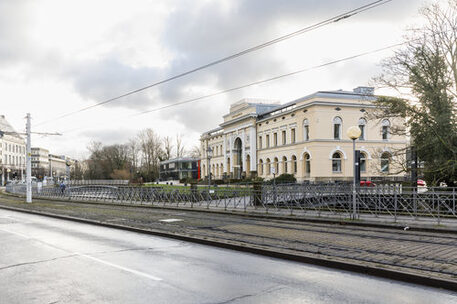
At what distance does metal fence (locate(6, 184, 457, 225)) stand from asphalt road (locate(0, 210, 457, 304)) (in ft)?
28.9

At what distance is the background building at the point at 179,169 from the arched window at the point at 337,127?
143 feet

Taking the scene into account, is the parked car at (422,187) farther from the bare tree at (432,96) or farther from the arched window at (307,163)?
the arched window at (307,163)

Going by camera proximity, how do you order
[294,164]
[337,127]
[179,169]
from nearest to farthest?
[337,127]
[294,164]
[179,169]

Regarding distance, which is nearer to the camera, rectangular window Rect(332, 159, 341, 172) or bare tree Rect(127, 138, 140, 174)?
rectangular window Rect(332, 159, 341, 172)

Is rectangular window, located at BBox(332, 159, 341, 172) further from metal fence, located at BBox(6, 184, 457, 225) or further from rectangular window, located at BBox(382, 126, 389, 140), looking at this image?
metal fence, located at BBox(6, 184, 457, 225)

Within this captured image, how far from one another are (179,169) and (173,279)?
87932 millimetres

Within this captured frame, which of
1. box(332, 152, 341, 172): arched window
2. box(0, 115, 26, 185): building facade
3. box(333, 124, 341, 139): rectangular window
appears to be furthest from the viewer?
box(0, 115, 26, 185): building facade

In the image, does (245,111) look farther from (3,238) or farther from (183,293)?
(183,293)

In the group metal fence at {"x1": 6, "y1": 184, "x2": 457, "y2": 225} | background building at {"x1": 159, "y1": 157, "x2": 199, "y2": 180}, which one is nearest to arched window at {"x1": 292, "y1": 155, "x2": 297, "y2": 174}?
background building at {"x1": 159, "y1": 157, "x2": 199, "y2": 180}

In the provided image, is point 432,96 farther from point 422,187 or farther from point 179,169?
point 179,169

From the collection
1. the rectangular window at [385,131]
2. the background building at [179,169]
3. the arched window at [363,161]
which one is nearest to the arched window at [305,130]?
the arched window at [363,161]

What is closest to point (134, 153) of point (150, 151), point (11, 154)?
point (150, 151)

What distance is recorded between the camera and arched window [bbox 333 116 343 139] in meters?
58.0

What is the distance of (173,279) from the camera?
6684 millimetres
